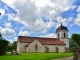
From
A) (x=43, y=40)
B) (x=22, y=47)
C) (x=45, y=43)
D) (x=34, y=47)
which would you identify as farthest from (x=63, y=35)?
(x=22, y=47)

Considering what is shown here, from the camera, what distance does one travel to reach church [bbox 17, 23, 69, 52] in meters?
66.3

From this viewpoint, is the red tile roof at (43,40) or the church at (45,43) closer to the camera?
the church at (45,43)

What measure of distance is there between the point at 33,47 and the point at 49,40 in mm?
11268

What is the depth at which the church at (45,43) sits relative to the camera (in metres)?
66.3

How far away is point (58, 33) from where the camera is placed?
80.4 meters

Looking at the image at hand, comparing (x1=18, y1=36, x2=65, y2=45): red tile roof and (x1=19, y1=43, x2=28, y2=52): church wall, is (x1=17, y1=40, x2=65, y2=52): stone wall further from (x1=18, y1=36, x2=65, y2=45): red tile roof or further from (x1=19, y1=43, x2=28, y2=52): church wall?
(x1=18, y1=36, x2=65, y2=45): red tile roof

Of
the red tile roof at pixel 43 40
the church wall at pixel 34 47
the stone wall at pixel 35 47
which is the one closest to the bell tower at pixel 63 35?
the red tile roof at pixel 43 40

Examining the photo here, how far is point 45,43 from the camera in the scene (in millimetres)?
71875

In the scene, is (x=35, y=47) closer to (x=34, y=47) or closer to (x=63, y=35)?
(x=34, y=47)

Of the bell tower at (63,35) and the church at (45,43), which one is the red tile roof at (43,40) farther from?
the bell tower at (63,35)

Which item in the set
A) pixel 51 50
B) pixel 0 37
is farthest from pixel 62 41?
pixel 0 37

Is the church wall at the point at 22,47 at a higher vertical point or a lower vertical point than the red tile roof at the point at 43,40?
lower

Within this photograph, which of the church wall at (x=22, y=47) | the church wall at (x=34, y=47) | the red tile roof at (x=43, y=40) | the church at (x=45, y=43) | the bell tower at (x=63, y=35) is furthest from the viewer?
→ the bell tower at (x=63, y=35)

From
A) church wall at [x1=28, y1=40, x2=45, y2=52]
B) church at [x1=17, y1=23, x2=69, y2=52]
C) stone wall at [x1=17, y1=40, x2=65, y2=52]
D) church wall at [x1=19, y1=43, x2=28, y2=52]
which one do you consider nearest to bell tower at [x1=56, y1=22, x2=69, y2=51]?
church at [x1=17, y1=23, x2=69, y2=52]
